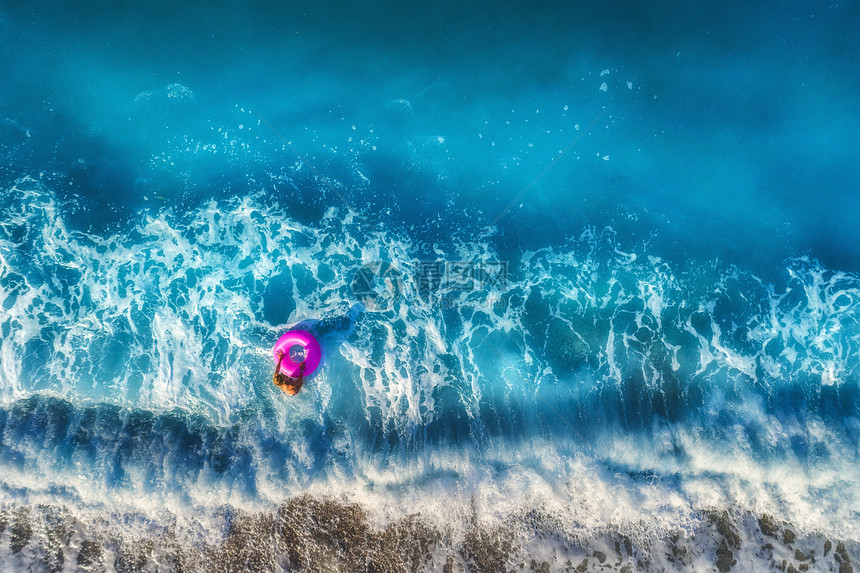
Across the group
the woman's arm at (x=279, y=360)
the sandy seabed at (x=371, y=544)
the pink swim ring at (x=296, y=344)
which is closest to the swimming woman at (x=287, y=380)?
the woman's arm at (x=279, y=360)

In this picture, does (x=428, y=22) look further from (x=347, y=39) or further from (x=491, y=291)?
(x=491, y=291)

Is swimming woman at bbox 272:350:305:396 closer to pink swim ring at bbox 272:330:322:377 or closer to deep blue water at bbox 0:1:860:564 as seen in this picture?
pink swim ring at bbox 272:330:322:377

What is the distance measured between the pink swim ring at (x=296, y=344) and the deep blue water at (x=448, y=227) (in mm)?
693

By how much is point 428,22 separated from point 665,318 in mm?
15825

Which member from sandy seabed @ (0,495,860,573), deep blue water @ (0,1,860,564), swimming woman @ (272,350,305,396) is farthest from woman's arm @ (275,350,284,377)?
sandy seabed @ (0,495,860,573)

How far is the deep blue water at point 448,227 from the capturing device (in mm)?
14406

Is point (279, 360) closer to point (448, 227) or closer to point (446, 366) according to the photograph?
point (446, 366)

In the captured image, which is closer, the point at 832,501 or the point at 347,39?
the point at 832,501

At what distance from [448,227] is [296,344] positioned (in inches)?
298

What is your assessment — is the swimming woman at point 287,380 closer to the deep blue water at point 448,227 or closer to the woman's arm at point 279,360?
the woman's arm at point 279,360

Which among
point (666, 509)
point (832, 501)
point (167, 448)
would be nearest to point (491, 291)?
point (666, 509)

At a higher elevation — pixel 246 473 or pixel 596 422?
pixel 596 422

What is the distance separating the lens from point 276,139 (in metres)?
15.3

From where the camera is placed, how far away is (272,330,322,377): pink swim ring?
13.8 meters
